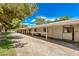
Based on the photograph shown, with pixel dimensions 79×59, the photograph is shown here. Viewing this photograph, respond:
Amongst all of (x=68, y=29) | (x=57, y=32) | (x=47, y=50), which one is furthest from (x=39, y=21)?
(x=47, y=50)

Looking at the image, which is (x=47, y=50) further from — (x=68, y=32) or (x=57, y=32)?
(x=57, y=32)

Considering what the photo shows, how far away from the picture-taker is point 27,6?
13938mm

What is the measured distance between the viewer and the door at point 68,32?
19.4 meters

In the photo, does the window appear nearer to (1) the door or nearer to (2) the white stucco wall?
(1) the door

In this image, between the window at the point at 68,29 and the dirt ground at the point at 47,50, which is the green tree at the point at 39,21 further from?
the dirt ground at the point at 47,50

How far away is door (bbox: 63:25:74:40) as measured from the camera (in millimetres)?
19381

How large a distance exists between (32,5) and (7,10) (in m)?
2.48

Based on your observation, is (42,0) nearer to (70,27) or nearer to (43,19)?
(70,27)

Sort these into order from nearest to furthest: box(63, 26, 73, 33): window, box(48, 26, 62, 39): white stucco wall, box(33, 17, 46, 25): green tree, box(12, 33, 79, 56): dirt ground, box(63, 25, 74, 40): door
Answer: box(12, 33, 79, 56): dirt ground
box(63, 25, 74, 40): door
box(63, 26, 73, 33): window
box(48, 26, 62, 39): white stucco wall
box(33, 17, 46, 25): green tree

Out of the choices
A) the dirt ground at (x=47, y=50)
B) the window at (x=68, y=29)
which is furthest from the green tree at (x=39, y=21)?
the dirt ground at (x=47, y=50)

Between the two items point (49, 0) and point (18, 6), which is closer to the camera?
point (49, 0)

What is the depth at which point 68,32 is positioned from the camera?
20.3 meters

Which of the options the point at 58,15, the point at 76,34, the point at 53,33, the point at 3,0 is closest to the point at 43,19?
the point at 58,15

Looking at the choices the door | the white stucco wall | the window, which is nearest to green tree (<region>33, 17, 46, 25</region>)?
the white stucco wall
